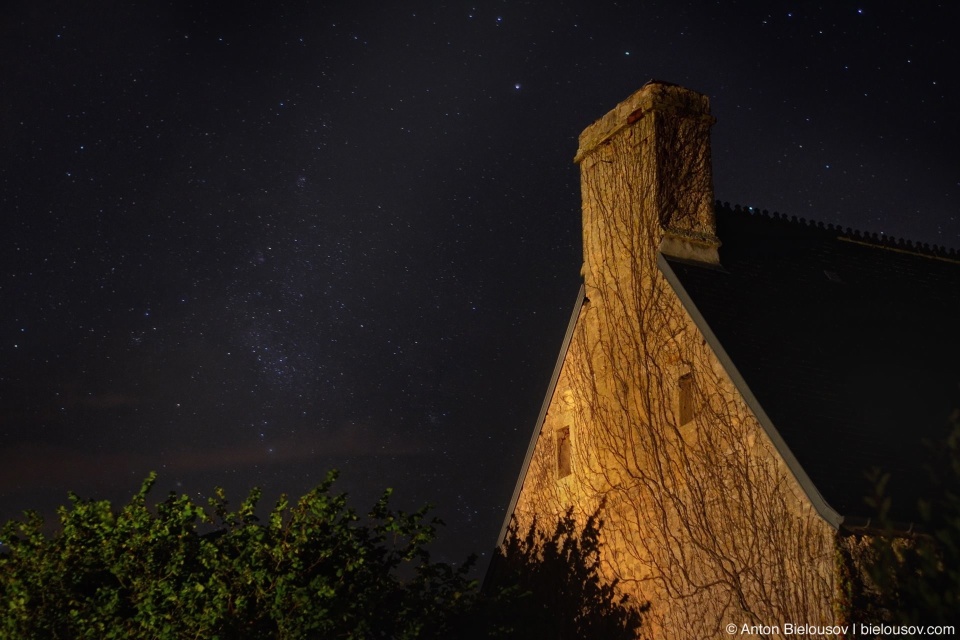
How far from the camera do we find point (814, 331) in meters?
13.9

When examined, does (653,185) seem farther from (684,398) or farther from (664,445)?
(664,445)

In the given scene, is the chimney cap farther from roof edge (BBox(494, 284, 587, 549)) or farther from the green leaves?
the green leaves

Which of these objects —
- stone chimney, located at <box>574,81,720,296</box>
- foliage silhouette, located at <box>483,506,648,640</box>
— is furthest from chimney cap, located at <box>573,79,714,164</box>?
foliage silhouette, located at <box>483,506,648,640</box>

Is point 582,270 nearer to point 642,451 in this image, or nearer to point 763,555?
point 642,451

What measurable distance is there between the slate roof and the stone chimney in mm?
577

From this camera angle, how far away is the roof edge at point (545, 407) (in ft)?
54.5

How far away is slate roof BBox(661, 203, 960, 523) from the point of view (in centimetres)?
1159

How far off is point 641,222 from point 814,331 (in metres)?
3.11

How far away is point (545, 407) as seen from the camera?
55.8 feet

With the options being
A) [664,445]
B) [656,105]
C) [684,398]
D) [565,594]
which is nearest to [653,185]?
[656,105]

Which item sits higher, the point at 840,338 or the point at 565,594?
the point at 840,338

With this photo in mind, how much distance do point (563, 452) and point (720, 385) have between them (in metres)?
4.22

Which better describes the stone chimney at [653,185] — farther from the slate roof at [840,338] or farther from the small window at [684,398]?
the small window at [684,398]

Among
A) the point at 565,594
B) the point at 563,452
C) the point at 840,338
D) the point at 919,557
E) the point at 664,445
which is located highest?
the point at 840,338
